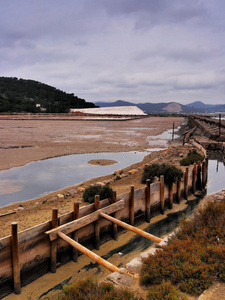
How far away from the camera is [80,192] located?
43.7ft

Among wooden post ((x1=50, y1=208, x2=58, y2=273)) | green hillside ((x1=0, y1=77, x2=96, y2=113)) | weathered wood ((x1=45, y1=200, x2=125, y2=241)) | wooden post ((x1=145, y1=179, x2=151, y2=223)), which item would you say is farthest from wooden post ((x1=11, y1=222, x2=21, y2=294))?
green hillside ((x1=0, y1=77, x2=96, y2=113))

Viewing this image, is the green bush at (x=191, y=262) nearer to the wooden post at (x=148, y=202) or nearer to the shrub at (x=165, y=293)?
the shrub at (x=165, y=293)

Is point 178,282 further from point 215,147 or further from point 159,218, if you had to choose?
point 215,147

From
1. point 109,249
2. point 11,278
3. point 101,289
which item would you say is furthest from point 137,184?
point 101,289

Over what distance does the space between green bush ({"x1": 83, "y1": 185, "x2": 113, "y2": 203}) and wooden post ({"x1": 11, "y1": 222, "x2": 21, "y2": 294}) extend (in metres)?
4.92

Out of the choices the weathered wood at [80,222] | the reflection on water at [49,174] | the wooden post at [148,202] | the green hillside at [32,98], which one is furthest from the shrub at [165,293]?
the green hillside at [32,98]

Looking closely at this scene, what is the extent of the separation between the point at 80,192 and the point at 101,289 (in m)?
8.53

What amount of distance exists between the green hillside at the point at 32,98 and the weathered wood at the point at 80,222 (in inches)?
3279

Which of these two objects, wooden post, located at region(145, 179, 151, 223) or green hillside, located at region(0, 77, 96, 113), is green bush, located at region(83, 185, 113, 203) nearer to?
wooden post, located at region(145, 179, 151, 223)

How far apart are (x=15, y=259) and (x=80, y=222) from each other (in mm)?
2163

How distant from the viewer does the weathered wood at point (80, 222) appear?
745 centimetres

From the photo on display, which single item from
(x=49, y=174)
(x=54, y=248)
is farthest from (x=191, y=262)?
(x=49, y=174)

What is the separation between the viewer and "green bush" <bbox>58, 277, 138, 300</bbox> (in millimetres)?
4691

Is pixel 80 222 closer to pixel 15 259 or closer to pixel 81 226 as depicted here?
pixel 81 226
